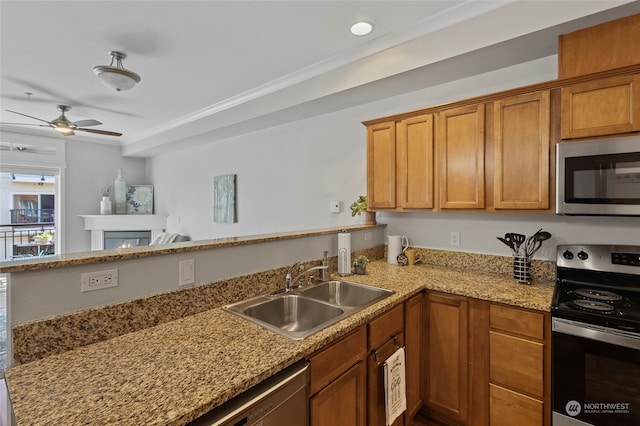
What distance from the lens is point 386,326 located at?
169 centimetres

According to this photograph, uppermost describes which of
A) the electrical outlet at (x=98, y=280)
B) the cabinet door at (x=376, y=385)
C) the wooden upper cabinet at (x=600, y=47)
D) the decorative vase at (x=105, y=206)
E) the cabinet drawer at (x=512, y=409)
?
the wooden upper cabinet at (x=600, y=47)

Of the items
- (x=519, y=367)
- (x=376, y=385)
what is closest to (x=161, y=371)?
(x=376, y=385)

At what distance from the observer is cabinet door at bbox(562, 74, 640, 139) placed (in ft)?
5.30

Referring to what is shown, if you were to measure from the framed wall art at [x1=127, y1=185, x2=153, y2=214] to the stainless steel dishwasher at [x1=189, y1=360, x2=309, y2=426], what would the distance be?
237 inches

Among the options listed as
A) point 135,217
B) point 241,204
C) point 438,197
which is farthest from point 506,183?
point 135,217

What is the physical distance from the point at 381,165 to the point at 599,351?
177 centimetres

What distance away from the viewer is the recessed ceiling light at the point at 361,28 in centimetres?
220

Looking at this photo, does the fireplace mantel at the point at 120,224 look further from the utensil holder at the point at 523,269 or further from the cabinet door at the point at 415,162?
the utensil holder at the point at 523,269

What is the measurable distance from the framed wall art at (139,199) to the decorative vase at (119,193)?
12 cm

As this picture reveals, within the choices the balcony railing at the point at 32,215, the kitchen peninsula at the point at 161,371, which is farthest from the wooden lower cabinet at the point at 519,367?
the balcony railing at the point at 32,215

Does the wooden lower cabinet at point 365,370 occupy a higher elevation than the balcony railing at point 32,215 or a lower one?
lower

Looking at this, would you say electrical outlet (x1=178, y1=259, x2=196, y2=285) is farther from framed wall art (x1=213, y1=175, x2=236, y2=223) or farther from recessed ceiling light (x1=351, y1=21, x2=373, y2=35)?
framed wall art (x1=213, y1=175, x2=236, y2=223)

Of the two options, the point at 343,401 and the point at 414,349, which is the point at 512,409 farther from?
the point at 343,401

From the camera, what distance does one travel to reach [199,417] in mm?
873
